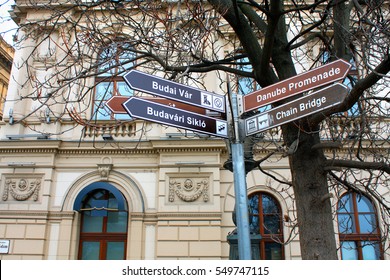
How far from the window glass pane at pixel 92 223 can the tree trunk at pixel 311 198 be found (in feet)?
26.8

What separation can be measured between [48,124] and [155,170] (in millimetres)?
3822

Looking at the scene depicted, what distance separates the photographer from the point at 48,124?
1330cm

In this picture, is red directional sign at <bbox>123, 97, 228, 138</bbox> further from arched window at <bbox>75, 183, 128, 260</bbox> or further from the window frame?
the window frame

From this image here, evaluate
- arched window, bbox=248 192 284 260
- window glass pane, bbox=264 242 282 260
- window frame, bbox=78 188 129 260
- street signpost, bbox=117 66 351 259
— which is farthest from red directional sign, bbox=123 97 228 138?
window glass pane, bbox=264 242 282 260

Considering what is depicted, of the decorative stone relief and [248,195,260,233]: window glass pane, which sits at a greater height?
the decorative stone relief

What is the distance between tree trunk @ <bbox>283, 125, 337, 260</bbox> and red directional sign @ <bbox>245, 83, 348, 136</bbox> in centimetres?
89

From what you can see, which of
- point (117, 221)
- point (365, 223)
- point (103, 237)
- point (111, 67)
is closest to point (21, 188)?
point (103, 237)

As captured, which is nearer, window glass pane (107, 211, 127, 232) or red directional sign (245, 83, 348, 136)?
red directional sign (245, 83, 348, 136)

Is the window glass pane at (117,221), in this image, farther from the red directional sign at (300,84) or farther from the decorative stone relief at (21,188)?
the red directional sign at (300,84)

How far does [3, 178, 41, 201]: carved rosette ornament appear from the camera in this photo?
12.5m

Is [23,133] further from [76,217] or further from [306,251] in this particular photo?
[306,251]

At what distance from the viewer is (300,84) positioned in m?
4.71

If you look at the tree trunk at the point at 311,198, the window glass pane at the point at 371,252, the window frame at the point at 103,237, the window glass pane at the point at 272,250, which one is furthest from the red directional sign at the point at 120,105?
the window glass pane at the point at 371,252

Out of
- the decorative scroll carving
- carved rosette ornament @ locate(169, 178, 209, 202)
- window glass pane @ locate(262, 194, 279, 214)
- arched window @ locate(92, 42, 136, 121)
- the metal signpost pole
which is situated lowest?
the metal signpost pole
